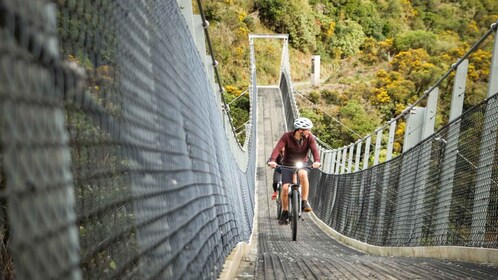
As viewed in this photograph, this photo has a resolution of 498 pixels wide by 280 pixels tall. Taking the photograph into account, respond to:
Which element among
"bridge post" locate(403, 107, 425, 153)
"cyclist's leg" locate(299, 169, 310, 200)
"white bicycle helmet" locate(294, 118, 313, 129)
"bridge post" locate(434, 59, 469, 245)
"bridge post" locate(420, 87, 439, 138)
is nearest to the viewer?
"bridge post" locate(434, 59, 469, 245)

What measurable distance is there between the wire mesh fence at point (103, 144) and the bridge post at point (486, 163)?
1.90 meters

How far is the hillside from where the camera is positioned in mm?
30828

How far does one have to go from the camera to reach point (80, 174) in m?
1.22

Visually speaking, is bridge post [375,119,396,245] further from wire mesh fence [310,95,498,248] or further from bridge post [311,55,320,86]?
bridge post [311,55,320,86]

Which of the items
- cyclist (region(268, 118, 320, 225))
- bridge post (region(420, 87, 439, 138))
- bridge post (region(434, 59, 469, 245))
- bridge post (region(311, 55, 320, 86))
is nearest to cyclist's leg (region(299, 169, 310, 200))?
cyclist (region(268, 118, 320, 225))

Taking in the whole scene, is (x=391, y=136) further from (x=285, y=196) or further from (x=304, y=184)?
(x=285, y=196)

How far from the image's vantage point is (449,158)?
5.27 metres

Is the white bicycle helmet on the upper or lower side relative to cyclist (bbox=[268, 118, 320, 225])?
upper

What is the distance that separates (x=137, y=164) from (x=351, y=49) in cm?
4661

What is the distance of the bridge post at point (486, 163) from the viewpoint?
14.1ft

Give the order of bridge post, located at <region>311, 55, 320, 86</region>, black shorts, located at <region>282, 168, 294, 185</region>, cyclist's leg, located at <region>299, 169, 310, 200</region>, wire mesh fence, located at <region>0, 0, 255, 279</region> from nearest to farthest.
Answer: wire mesh fence, located at <region>0, 0, 255, 279</region> < cyclist's leg, located at <region>299, 169, 310, 200</region> < black shorts, located at <region>282, 168, 294, 185</region> < bridge post, located at <region>311, 55, 320, 86</region>

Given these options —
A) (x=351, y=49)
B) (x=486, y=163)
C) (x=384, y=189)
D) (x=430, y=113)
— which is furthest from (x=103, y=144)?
(x=351, y=49)

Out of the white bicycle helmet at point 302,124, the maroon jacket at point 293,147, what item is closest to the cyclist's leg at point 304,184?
the maroon jacket at point 293,147

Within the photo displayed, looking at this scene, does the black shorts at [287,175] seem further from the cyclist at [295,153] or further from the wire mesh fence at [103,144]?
the wire mesh fence at [103,144]
